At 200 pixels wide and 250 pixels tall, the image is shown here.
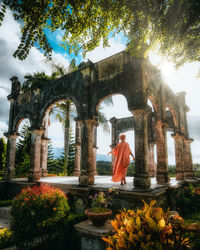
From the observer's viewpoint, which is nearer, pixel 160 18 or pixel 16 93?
pixel 160 18

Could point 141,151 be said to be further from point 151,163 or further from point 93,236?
point 151,163

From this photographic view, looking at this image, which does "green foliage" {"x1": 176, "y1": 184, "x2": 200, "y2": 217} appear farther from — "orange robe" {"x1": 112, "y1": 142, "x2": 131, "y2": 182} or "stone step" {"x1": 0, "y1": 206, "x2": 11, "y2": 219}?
"stone step" {"x1": 0, "y1": 206, "x2": 11, "y2": 219}

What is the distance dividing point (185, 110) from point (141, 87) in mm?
7832

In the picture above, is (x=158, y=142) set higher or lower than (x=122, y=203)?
higher

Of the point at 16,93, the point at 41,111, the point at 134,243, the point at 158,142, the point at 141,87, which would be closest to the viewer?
the point at 134,243

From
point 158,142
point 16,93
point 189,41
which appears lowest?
point 158,142

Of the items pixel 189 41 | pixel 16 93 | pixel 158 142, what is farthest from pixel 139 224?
pixel 16 93

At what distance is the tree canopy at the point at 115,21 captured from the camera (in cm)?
344

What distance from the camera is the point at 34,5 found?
10.5ft

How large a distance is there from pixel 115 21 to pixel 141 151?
3996 millimetres

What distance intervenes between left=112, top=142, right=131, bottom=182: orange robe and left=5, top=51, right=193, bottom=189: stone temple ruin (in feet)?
2.75

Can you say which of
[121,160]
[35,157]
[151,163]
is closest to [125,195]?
[121,160]

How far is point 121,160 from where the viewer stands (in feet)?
23.2

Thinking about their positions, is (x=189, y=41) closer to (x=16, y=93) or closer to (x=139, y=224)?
(x=139, y=224)
